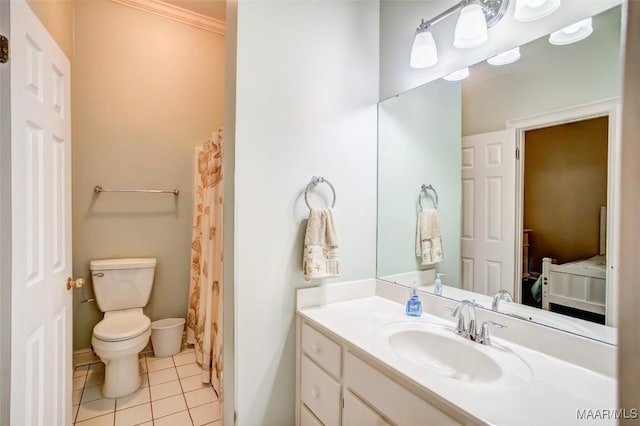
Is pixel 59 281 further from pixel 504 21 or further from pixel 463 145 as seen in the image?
pixel 504 21

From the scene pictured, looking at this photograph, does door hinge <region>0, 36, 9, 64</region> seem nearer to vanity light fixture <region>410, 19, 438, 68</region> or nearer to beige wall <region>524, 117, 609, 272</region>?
vanity light fixture <region>410, 19, 438, 68</region>

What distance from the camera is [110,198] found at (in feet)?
8.19

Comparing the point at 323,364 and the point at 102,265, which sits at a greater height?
the point at 102,265

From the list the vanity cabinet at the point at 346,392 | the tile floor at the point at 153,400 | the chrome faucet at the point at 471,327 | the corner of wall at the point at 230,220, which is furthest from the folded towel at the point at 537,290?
the tile floor at the point at 153,400

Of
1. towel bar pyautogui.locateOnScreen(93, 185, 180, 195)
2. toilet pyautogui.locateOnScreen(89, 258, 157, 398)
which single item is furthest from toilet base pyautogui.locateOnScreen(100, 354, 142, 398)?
towel bar pyautogui.locateOnScreen(93, 185, 180, 195)

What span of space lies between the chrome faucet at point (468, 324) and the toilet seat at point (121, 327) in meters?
1.94

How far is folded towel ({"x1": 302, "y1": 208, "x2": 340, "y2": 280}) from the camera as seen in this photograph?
154cm

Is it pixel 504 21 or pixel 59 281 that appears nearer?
pixel 504 21

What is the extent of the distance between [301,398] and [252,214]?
0.93 meters

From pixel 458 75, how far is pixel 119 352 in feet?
8.15

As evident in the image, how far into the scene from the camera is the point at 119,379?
2.04 m

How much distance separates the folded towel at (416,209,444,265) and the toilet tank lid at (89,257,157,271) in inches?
81.1

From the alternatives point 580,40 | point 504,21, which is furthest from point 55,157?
point 580,40

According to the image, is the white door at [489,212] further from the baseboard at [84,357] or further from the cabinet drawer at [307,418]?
the baseboard at [84,357]
